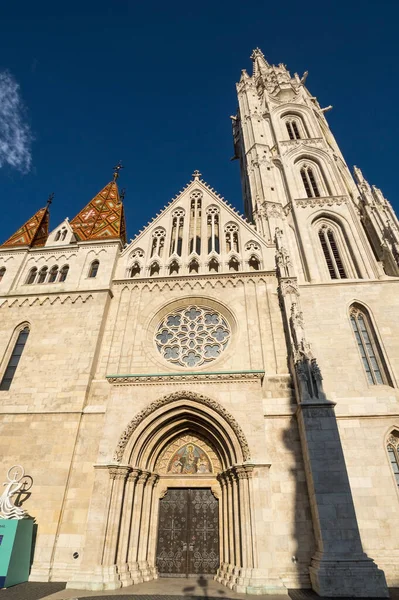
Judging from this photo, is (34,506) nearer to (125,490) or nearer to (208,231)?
(125,490)

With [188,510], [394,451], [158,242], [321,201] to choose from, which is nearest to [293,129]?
[321,201]

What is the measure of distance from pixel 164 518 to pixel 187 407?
312 centimetres

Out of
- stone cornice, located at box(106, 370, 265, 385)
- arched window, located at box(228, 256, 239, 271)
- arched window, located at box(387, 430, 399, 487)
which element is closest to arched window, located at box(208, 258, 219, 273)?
arched window, located at box(228, 256, 239, 271)

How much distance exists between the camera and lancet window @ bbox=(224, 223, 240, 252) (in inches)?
579

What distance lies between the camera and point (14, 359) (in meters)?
12.3

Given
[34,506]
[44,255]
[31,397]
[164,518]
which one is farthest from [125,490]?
[44,255]

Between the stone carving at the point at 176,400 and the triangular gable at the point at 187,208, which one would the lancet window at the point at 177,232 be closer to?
the triangular gable at the point at 187,208

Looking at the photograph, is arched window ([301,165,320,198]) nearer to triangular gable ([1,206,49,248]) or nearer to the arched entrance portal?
the arched entrance portal

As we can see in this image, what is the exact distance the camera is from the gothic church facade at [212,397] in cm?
835

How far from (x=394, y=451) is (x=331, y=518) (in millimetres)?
3142

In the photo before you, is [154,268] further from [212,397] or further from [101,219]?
[212,397]

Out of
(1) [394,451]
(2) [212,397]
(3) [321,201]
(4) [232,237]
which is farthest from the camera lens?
(3) [321,201]

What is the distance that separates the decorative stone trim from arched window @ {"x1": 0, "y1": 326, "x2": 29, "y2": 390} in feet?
43.3

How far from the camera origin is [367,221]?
52.9 ft
